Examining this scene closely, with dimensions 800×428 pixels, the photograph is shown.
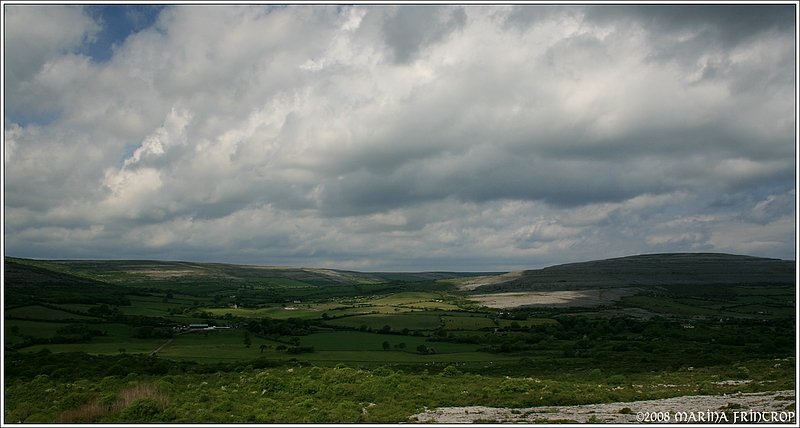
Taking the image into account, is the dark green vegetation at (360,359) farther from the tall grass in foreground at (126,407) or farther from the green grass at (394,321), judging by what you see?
the green grass at (394,321)

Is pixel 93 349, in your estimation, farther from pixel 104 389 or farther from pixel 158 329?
pixel 104 389

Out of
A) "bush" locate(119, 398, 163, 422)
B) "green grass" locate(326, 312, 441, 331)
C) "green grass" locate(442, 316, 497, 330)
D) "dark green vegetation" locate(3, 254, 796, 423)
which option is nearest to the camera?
"bush" locate(119, 398, 163, 422)

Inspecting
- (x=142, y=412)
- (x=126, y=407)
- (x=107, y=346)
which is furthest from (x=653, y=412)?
(x=107, y=346)

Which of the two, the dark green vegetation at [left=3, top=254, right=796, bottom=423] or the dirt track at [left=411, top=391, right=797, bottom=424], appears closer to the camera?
the dirt track at [left=411, top=391, right=797, bottom=424]

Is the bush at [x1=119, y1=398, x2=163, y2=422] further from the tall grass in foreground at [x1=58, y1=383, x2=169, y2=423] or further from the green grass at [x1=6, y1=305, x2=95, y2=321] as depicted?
the green grass at [x1=6, y1=305, x2=95, y2=321]

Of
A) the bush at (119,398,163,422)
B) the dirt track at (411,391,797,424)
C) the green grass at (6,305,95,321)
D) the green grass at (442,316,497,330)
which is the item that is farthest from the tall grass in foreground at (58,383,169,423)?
the green grass at (6,305,95,321)

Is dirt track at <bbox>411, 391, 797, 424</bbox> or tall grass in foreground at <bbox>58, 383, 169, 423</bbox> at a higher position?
dirt track at <bbox>411, 391, 797, 424</bbox>

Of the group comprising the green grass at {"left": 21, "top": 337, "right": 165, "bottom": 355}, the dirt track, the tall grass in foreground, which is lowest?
the green grass at {"left": 21, "top": 337, "right": 165, "bottom": 355}

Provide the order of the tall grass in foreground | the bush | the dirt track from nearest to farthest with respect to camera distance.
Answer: the dirt track
the bush
the tall grass in foreground
